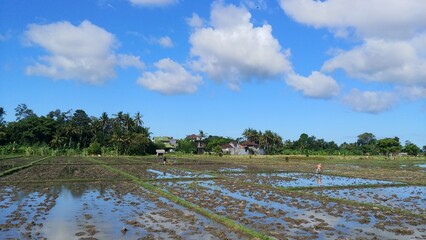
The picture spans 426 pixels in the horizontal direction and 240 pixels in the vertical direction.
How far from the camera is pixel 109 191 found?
56.9 feet

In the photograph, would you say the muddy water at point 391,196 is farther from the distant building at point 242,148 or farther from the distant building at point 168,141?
the distant building at point 168,141

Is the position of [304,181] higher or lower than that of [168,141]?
lower

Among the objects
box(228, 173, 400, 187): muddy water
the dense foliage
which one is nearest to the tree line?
the dense foliage

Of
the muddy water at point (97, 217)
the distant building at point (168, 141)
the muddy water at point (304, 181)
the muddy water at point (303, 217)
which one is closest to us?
the muddy water at point (97, 217)

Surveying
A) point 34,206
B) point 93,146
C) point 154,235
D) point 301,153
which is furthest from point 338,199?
point 301,153

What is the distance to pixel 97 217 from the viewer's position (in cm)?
1109

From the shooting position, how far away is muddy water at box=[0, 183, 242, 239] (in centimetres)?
904

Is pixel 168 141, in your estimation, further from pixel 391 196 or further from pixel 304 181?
pixel 391 196

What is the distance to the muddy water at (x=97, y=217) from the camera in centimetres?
904

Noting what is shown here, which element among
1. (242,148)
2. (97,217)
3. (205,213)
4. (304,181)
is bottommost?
(97,217)

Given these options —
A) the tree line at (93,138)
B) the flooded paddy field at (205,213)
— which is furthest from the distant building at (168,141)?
the flooded paddy field at (205,213)

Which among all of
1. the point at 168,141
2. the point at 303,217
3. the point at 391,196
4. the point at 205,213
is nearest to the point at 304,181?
the point at 391,196

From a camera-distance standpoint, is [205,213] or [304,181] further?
[304,181]

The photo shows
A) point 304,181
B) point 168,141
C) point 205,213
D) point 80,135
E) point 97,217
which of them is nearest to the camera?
point 97,217
